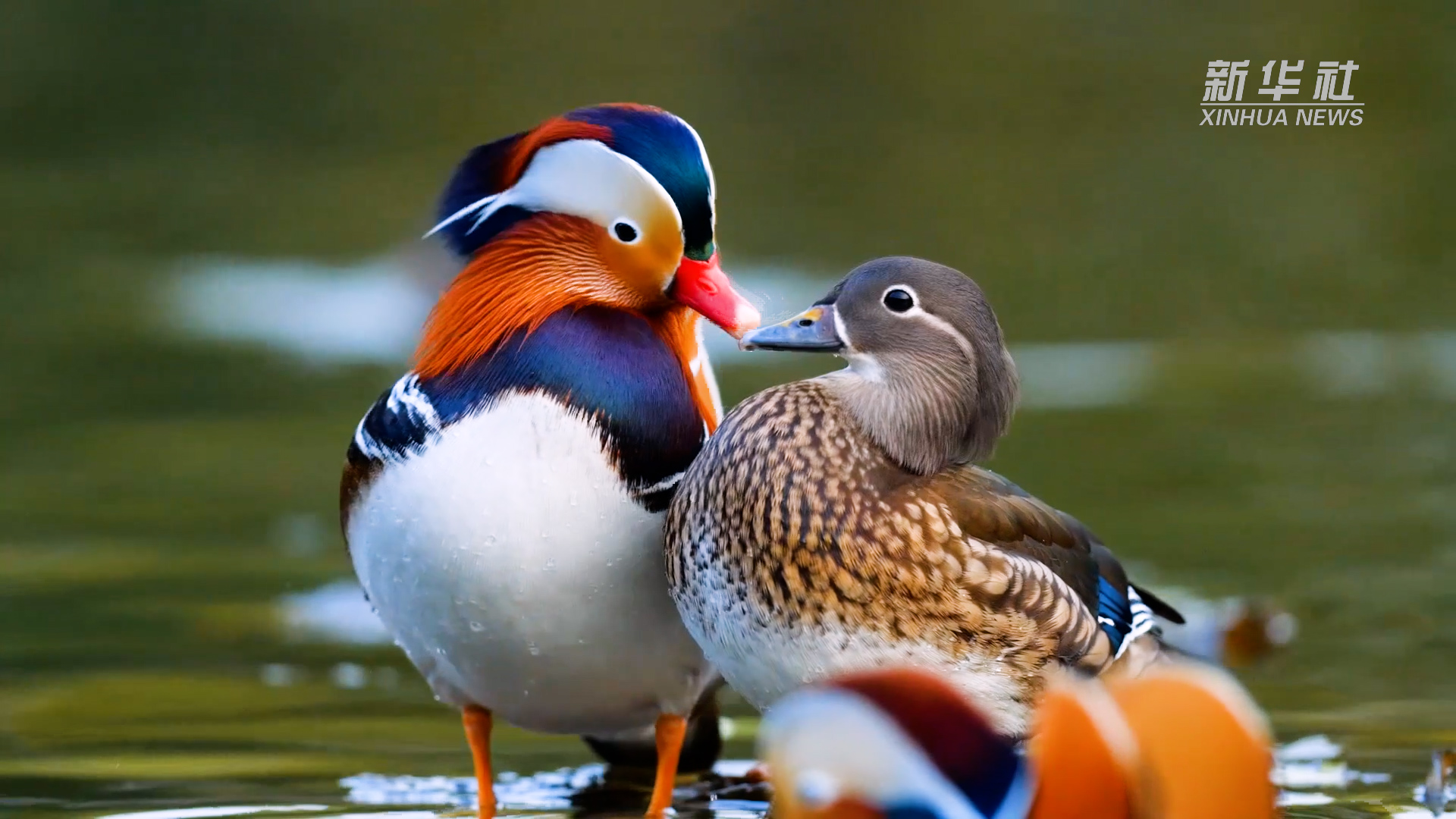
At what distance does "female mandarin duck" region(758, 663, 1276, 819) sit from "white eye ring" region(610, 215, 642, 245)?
1.32 meters

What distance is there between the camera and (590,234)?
3465mm

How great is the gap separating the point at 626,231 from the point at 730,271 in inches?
224

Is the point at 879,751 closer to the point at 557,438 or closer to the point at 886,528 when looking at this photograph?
the point at 886,528

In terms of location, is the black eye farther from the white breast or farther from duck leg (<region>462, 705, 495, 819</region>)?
duck leg (<region>462, 705, 495, 819</region>)

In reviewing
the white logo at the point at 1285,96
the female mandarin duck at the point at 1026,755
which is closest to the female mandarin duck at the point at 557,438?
the female mandarin duck at the point at 1026,755

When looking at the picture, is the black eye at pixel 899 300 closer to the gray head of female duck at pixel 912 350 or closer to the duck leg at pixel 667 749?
the gray head of female duck at pixel 912 350

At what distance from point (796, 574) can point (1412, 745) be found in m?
1.62

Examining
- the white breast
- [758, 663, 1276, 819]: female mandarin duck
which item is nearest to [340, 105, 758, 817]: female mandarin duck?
the white breast

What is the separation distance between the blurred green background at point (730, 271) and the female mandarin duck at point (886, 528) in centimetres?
51

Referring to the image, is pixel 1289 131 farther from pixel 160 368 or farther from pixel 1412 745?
pixel 1412 745

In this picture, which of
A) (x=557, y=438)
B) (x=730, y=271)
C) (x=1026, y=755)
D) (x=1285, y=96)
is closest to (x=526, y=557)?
(x=557, y=438)

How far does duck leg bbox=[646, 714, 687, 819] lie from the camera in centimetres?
359

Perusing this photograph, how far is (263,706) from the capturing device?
459cm

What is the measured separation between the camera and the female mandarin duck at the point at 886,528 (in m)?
3.02
